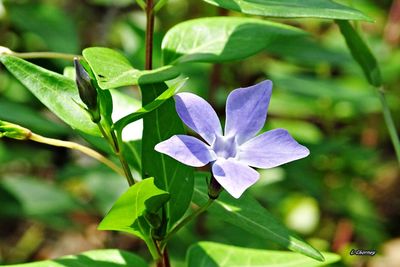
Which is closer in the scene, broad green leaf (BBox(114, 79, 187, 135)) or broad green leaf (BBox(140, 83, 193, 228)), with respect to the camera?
broad green leaf (BBox(114, 79, 187, 135))

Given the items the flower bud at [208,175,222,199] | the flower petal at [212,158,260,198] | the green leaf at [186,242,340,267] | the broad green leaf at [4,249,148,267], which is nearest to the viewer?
the flower petal at [212,158,260,198]

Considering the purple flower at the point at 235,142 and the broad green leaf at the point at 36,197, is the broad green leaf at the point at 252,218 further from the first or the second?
the broad green leaf at the point at 36,197

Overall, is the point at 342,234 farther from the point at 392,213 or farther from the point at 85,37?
the point at 85,37

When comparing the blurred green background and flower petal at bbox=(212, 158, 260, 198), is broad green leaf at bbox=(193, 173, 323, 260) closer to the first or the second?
flower petal at bbox=(212, 158, 260, 198)

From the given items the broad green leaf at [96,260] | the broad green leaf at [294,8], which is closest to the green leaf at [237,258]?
the broad green leaf at [96,260]

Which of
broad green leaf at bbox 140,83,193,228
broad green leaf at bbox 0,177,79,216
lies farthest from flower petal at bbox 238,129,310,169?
broad green leaf at bbox 0,177,79,216

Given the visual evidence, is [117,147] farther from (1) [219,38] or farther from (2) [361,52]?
(2) [361,52]
